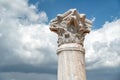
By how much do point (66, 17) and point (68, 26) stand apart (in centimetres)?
36

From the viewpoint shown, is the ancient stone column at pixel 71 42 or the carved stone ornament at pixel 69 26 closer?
the ancient stone column at pixel 71 42

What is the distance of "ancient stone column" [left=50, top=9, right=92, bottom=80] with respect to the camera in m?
7.81

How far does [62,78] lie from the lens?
7.77 m

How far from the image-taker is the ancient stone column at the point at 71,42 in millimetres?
7809

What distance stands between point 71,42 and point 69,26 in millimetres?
645

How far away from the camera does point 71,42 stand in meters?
8.37

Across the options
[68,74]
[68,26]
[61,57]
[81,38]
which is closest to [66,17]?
[68,26]

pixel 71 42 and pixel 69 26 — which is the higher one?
pixel 69 26

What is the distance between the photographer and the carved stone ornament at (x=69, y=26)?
8359 millimetres

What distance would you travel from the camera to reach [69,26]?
8.50 metres

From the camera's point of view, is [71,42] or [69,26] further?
[69,26]

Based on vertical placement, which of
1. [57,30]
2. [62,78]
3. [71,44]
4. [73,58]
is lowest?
[62,78]

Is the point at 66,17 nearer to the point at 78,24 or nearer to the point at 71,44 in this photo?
the point at 78,24

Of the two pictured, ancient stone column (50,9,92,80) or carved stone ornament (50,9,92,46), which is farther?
carved stone ornament (50,9,92,46)
